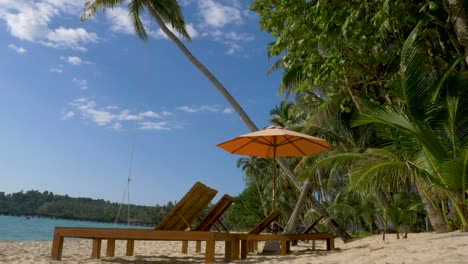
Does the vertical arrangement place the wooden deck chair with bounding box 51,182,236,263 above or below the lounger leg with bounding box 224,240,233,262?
above

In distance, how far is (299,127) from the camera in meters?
15.6

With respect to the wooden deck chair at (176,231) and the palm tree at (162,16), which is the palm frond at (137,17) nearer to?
the palm tree at (162,16)

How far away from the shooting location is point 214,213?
5094mm

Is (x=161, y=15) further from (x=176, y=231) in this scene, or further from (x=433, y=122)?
(x=176, y=231)

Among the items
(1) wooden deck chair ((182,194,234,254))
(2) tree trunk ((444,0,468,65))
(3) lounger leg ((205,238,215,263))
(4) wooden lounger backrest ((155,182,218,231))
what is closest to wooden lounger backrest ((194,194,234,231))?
(1) wooden deck chair ((182,194,234,254))

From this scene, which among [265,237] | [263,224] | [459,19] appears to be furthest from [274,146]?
[459,19]

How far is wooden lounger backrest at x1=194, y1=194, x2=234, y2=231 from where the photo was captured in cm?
499

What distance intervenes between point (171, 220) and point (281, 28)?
3.29 m

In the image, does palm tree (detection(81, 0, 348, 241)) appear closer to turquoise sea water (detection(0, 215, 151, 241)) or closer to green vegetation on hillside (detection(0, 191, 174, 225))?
turquoise sea water (detection(0, 215, 151, 241))

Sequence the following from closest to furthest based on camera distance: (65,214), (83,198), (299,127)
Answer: (299,127), (65,214), (83,198)

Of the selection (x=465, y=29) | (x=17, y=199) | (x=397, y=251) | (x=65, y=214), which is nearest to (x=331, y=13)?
(x=465, y=29)

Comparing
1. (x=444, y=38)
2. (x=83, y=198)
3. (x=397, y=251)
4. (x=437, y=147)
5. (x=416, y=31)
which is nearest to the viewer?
(x=397, y=251)

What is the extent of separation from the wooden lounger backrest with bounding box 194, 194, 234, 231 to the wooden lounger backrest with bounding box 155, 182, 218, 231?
4.9 inches

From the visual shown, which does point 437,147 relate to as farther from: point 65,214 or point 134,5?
point 65,214
